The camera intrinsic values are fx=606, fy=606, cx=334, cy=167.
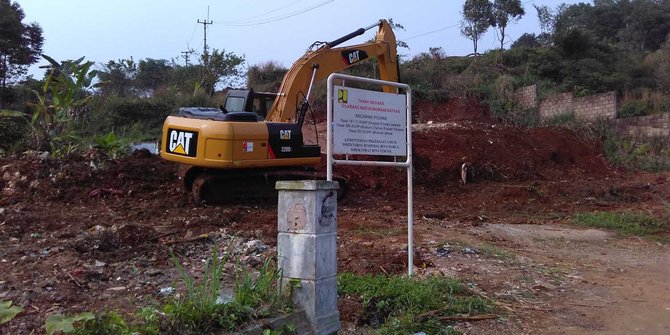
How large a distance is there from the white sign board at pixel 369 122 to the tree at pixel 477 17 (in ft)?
82.3

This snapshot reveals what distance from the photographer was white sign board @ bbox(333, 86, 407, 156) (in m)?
5.74

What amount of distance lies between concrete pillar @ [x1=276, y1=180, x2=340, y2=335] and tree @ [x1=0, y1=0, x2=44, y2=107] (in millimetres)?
29391

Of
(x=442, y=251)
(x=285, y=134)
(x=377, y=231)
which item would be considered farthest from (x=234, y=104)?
(x=442, y=251)

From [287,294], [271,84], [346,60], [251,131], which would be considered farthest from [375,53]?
[271,84]

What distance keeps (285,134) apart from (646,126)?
1306cm

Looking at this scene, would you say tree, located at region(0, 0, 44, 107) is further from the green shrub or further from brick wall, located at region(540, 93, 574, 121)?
the green shrub

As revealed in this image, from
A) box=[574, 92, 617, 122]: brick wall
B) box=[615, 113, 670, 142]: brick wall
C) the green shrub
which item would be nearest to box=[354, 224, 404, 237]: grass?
box=[615, 113, 670, 142]: brick wall

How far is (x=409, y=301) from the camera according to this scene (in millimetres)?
5250

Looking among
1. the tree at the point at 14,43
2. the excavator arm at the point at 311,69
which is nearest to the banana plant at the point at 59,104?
the excavator arm at the point at 311,69

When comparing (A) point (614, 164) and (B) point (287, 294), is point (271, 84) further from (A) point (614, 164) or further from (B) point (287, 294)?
(B) point (287, 294)

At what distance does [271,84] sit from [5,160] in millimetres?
16302

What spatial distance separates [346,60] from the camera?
12992 millimetres

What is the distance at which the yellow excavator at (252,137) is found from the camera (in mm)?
10281

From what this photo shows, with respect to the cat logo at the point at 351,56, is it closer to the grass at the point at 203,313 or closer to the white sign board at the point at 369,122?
the white sign board at the point at 369,122
